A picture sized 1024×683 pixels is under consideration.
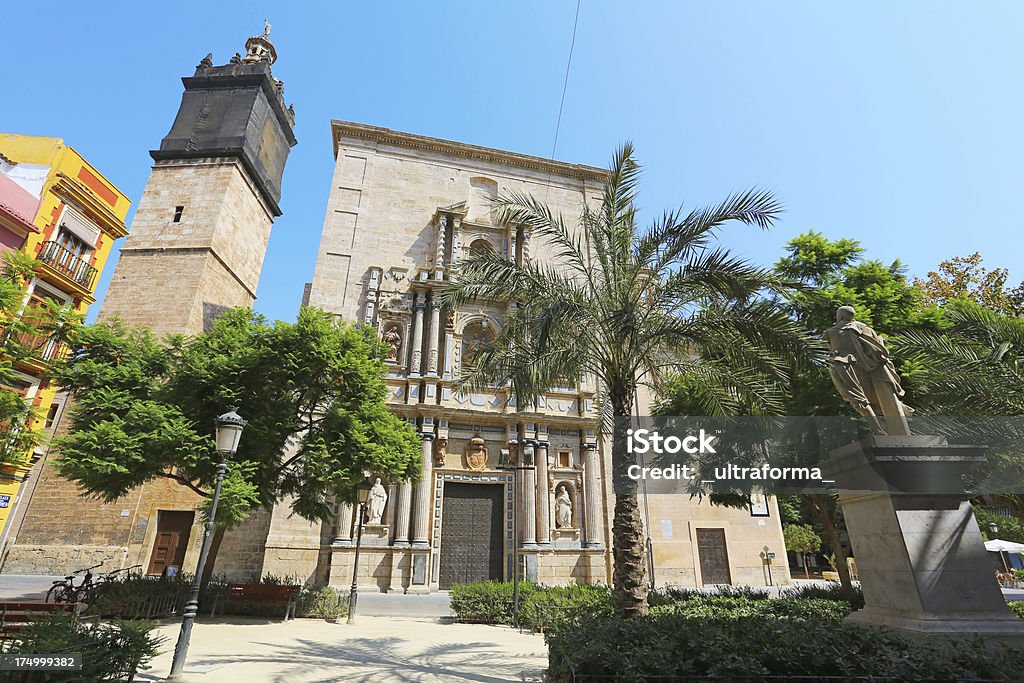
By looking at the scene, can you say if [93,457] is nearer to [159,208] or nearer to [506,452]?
[506,452]

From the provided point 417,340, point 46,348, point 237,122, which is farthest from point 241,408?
point 237,122

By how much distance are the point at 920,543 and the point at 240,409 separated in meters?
13.8

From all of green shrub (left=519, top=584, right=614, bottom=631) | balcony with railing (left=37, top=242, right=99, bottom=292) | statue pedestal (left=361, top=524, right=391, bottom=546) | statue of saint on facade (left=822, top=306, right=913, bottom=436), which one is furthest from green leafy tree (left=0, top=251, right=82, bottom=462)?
statue of saint on facade (left=822, top=306, right=913, bottom=436)

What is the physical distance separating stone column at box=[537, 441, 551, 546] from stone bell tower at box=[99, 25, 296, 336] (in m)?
16.3

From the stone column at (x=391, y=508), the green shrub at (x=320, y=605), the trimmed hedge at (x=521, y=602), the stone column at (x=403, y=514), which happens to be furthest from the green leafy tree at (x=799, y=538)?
the green shrub at (x=320, y=605)

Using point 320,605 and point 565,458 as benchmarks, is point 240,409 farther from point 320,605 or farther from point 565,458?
point 565,458

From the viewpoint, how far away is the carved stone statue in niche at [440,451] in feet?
62.8

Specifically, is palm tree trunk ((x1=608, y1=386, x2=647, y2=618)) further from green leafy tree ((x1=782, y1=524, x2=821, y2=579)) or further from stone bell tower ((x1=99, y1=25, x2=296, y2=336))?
green leafy tree ((x1=782, y1=524, x2=821, y2=579))

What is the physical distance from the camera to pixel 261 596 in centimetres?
1241

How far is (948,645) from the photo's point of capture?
5242 millimetres

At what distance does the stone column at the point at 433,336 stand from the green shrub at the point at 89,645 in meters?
14.8

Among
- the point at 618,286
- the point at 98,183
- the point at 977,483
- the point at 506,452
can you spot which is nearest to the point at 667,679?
the point at 618,286

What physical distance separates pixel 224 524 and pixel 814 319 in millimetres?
15973

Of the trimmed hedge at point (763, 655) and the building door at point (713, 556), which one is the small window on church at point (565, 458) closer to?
the building door at point (713, 556)
